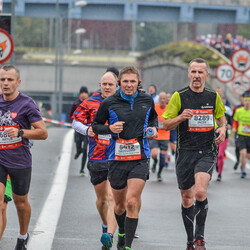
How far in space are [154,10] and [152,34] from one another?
4606 cm

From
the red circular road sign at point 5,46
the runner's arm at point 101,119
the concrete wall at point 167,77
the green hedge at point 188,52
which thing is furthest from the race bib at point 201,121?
the concrete wall at point 167,77

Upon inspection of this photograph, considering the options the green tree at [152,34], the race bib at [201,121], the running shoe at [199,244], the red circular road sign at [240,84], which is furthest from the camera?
the green tree at [152,34]

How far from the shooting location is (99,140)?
29.5ft

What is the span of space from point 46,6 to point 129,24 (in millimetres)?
46248

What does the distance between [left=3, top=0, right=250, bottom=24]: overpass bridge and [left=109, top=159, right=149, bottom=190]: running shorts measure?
55.2 metres

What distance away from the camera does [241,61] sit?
24.7 m

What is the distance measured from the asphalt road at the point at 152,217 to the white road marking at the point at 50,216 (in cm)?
2

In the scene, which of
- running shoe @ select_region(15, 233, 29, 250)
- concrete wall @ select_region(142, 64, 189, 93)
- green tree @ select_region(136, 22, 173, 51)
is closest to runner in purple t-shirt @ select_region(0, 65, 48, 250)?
running shoe @ select_region(15, 233, 29, 250)

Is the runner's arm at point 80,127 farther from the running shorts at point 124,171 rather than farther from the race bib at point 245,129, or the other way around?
the race bib at point 245,129

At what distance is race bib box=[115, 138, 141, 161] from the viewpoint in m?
7.79

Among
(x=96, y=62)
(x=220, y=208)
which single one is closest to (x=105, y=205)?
(x=220, y=208)

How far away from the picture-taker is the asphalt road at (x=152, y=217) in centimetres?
865

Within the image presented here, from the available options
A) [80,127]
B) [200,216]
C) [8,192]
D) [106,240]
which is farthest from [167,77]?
[106,240]

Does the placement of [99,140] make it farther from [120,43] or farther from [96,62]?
[120,43]
